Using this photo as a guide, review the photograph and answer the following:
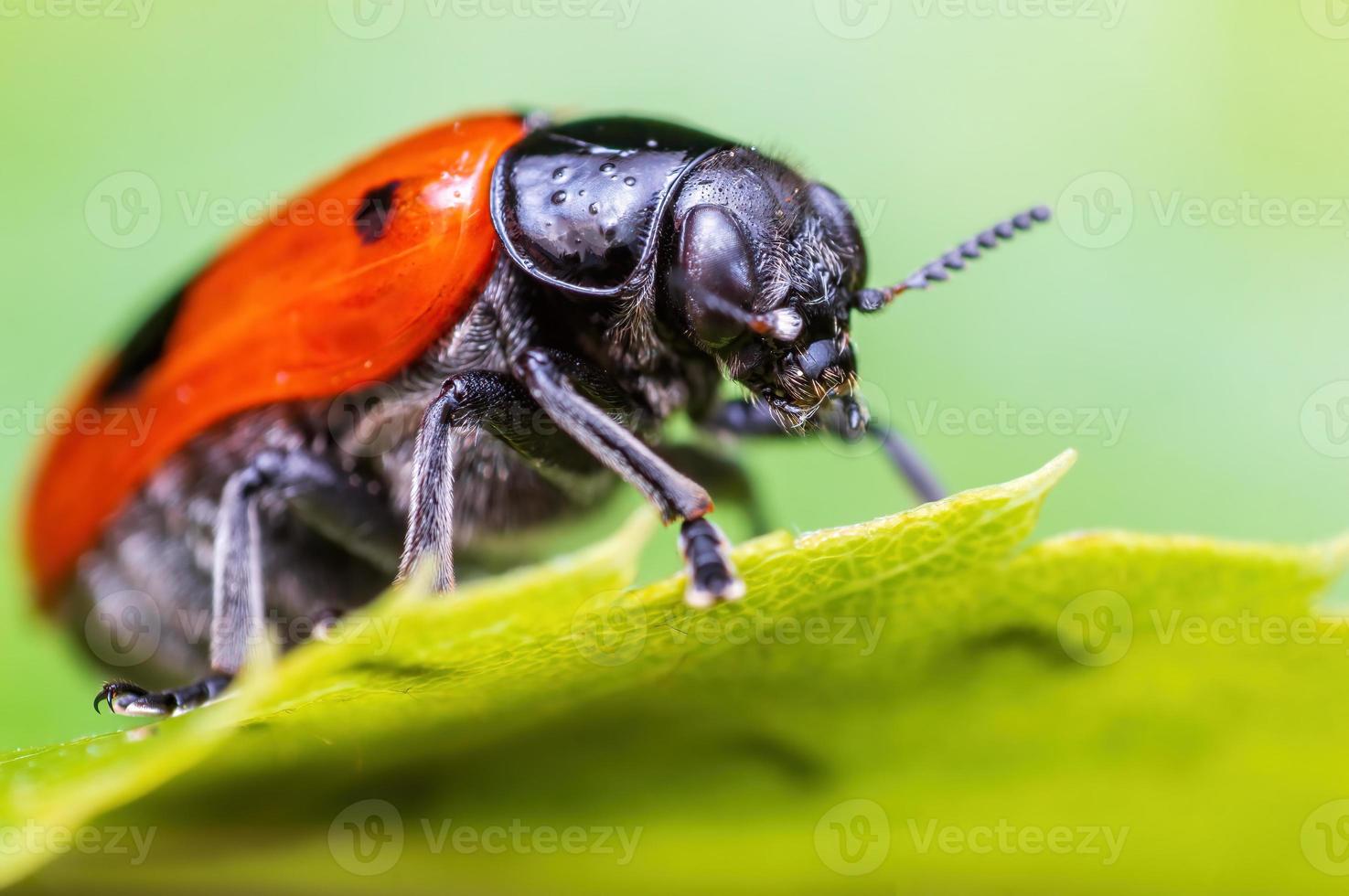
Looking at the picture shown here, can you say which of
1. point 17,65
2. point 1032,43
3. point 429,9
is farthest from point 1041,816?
point 17,65

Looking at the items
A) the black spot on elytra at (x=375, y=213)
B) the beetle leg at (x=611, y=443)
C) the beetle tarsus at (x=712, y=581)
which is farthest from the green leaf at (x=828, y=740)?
the black spot on elytra at (x=375, y=213)

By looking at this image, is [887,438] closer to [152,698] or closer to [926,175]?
[926,175]

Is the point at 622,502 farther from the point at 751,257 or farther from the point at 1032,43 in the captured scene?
the point at 1032,43

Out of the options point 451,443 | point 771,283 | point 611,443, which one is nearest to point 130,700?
point 451,443

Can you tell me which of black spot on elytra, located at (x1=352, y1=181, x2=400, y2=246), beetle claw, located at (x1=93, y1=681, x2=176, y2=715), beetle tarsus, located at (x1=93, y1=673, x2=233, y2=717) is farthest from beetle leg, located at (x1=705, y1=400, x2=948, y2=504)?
beetle claw, located at (x1=93, y1=681, x2=176, y2=715)

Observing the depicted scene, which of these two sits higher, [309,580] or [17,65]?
[17,65]

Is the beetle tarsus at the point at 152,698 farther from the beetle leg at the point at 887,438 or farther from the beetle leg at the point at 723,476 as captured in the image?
the beetle leg at the point at 887,438

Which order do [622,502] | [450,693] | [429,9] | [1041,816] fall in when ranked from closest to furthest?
[450,693] < [1041,816] < [622,502] < [429,9]
